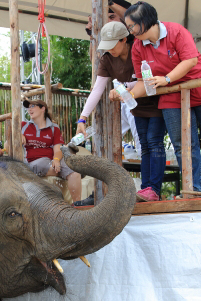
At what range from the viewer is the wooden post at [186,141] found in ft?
11.2

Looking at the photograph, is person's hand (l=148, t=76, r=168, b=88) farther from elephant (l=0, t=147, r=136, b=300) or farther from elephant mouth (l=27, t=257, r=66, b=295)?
elephant mouth (l=27, t=257, r=66, b=295)

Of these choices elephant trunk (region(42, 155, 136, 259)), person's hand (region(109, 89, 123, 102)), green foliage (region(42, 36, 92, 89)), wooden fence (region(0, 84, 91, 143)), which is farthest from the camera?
green foliage (region(42, 36, 92, 89))

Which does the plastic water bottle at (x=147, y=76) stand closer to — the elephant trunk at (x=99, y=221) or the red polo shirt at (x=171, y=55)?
the red polo shirt at (x=171, y=55)

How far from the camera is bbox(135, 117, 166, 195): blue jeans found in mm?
3793

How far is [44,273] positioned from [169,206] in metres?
1.23

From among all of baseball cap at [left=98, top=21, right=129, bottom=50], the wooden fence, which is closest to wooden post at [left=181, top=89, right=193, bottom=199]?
baseball cap at [left=98, top=21, right=129, bottom=50]

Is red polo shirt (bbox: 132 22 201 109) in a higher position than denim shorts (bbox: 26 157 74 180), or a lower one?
higher

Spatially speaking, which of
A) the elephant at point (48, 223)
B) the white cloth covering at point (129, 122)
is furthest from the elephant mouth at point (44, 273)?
the white cloth covering at point (129, 122)

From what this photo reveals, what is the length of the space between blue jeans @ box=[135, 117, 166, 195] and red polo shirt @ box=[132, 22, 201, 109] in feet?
1.00

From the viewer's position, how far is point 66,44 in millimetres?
15906

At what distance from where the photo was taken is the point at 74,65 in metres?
15.5

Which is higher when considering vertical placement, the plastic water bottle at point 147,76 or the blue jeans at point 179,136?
the plastic water bottle at point 147,76

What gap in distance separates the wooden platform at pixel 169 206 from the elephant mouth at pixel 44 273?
97 centimetres

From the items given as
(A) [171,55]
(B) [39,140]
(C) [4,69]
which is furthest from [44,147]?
(C) [4,69]
